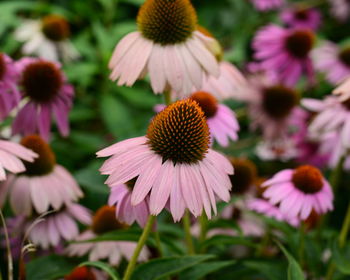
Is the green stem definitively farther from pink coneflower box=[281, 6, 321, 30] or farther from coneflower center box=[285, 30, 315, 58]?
pink coneflower box=[281, 6, 321, 30]

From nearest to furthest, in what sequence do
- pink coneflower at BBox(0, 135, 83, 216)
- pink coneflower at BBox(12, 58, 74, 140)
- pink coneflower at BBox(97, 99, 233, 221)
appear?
pink coneflower at BBox(97, 99, 233, 221) → pink coneflower at BBox(0, 135, 83, 216) → pink coneflower at BBox(12, 58, 74, 140)

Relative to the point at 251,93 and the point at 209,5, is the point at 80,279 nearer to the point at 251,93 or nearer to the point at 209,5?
the point at 251,93

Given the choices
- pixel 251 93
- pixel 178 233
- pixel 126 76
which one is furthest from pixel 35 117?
pixel 251 93

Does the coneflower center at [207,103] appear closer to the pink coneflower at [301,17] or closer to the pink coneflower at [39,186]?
the pink coneflower at [39,186]

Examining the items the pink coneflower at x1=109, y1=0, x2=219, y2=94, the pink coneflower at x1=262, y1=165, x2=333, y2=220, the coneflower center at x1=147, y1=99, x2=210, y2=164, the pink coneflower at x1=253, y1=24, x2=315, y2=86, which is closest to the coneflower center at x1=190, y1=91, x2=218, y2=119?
the pink coneflower at x1=109, y1=0, x2=219, y2=94

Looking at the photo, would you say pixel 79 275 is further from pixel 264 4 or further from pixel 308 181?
pixel 264 4

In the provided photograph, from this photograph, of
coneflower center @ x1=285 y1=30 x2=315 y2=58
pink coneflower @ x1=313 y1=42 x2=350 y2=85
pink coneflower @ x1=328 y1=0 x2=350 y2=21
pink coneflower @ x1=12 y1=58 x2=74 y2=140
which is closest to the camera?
pink coneflower @ x1=12 y1=58 x2=74 y2=140
